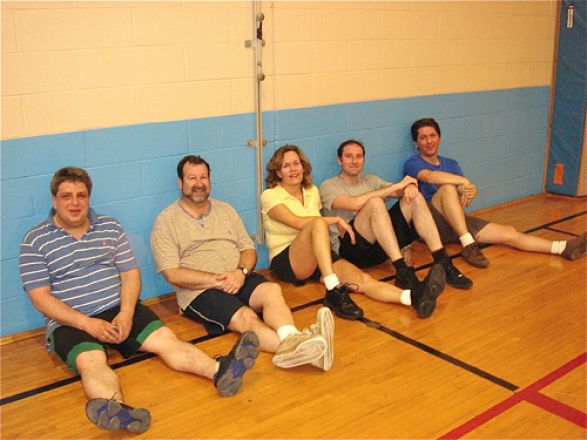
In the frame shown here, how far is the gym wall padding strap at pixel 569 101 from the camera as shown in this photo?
19.0 ft

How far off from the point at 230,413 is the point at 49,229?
4.02 ft

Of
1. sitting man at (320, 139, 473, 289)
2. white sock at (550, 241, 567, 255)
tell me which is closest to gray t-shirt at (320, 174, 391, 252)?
sitting man at (320, 139, 473, 289)

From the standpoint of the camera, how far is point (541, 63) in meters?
6.02

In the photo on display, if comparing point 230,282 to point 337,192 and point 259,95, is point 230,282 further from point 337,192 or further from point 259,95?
point 259,95

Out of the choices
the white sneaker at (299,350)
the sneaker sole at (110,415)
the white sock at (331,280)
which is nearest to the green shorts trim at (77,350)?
the sneaker sole at (110,415)

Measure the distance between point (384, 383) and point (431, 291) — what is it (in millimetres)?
803

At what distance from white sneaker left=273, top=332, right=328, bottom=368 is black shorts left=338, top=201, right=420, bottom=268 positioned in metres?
1.17

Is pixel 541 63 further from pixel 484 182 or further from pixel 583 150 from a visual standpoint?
pixel 484 182

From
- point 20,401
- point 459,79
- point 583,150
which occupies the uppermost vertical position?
point 459,79

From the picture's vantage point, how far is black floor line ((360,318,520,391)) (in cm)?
290

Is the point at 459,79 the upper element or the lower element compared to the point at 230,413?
upper

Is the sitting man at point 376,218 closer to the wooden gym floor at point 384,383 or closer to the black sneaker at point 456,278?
the black sneaker at point 456,278

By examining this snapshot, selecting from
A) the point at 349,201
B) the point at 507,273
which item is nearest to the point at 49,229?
the point at 349,201

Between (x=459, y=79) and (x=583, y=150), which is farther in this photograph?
(x=583, y=150)
